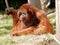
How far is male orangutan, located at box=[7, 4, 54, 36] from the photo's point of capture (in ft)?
14.3

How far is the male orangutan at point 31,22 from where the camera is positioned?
4.35m

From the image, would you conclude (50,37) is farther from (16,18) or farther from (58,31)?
(16,18)

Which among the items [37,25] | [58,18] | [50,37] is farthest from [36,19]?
[58,18]

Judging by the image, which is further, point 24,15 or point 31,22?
point 31,22

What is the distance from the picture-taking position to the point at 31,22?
462 cm

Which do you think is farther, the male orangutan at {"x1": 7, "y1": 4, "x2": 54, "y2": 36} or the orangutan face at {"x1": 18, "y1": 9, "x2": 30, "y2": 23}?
the orangutan face at {"x1": 18, "y1": 9, "x2": 30, "y2": 23}

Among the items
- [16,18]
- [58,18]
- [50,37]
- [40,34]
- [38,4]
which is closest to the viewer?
[58,18]

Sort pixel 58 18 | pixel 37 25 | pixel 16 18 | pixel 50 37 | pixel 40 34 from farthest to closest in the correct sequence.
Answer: pixel 16 18, pixel 37 25, pixel 40 34, pixel 50 37, pixel 58 18

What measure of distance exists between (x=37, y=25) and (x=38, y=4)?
1.25m

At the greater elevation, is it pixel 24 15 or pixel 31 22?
pixel 24 15

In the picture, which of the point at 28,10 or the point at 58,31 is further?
the point at 28,10

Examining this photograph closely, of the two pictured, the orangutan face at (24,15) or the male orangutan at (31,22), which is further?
the orangutan face at (24,15)

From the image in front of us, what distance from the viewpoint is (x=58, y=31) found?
3488mm

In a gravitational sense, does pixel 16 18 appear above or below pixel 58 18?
below
